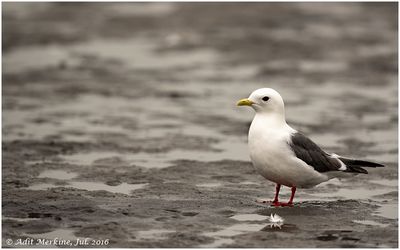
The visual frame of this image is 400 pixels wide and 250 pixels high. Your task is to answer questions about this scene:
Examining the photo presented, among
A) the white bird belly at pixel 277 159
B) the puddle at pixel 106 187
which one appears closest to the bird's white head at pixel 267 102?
the white bird belly at pixel 277 159

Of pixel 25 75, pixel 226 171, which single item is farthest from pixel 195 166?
pixel 25 75

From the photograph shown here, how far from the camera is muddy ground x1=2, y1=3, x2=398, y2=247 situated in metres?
8.32

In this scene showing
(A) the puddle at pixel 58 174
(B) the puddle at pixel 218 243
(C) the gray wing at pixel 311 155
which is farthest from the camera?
(A) the puddle at pixel 58 174

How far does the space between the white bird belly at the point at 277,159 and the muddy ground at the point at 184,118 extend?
0.36 metres

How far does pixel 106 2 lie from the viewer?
29328 mm

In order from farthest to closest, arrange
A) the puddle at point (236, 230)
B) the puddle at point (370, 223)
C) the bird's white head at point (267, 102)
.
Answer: the bird's white head at point (267, 102) < the puddle at point (370, 223) < the puddle at point (236, 230)

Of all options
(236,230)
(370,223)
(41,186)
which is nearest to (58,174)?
(41,186)

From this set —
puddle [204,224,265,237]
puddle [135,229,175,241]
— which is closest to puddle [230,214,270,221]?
puddle [204,224,265,237]

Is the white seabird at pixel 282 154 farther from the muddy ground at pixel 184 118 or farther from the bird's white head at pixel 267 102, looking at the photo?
the muddy ground at pixel 184 118

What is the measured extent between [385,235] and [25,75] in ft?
37.7

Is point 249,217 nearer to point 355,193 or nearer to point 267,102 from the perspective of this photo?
point 267,102

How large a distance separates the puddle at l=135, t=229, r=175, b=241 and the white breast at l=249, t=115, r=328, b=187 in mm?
1490

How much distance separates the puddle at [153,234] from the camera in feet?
25.5

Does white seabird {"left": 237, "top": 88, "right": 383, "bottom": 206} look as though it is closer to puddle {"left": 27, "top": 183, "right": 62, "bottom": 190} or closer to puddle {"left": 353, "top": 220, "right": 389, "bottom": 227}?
puddle {"left": 353, "top": 220, "right": 389, "bottom": 227}
